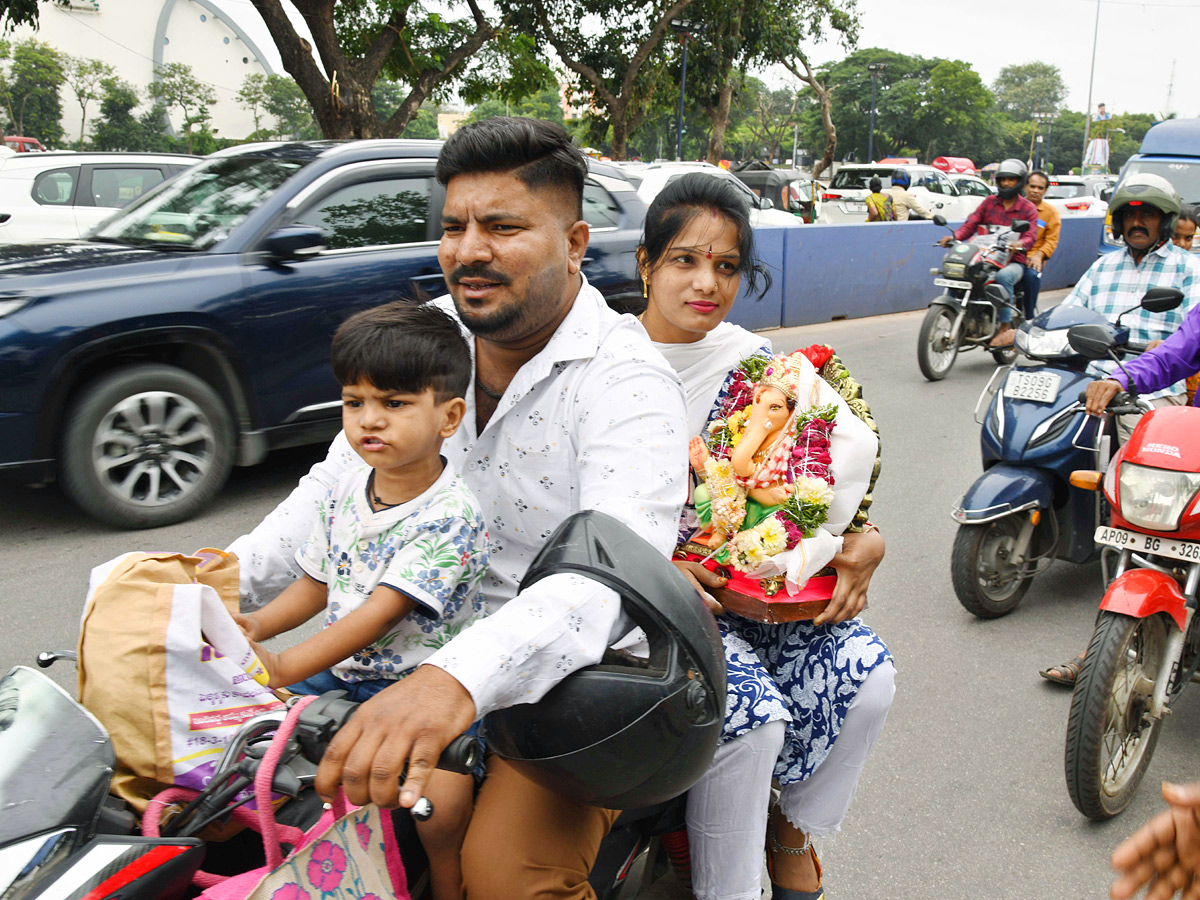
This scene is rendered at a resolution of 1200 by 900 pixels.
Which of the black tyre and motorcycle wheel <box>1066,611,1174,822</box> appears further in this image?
the black tyre

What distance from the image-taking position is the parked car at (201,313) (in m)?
4.29

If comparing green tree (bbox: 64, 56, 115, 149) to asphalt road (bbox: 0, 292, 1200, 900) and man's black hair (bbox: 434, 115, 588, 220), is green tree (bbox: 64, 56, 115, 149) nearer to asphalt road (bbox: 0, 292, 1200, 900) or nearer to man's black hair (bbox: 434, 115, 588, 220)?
asphalt road (bbox: 0, 292, 1200, 900)

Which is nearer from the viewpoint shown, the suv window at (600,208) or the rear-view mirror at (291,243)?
the rear-view mirror at (291,243)

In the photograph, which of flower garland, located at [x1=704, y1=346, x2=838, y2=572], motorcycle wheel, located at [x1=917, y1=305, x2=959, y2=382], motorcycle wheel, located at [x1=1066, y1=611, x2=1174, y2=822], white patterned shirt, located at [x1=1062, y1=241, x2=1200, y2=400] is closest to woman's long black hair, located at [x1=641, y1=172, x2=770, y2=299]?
flower garland, located at [x1=704, y1=346, x2=838, y2=572]

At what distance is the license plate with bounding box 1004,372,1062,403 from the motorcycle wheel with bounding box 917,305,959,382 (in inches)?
175

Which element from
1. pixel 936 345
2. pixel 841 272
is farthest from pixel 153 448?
pixel 841 272

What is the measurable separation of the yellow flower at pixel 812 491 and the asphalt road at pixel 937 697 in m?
1.06

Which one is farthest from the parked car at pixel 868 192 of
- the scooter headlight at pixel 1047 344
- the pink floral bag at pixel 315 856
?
the pink floral bag at pixel 315 856

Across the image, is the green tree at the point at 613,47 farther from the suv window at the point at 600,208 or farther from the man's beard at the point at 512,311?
the man's beard at the point at 512,311

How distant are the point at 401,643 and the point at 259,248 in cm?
382

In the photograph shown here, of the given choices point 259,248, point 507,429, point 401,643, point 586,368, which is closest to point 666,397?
point 586,368

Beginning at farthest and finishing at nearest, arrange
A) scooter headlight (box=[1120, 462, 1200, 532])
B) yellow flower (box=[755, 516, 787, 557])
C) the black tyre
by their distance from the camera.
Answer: the black tyre → scooter headlight (box=[1120, 462, 1200, 532]) → yellow flower (box=[755, 516, 787, 557])

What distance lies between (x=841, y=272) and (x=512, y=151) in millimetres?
10791

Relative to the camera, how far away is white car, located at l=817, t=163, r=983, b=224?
22502 mm
